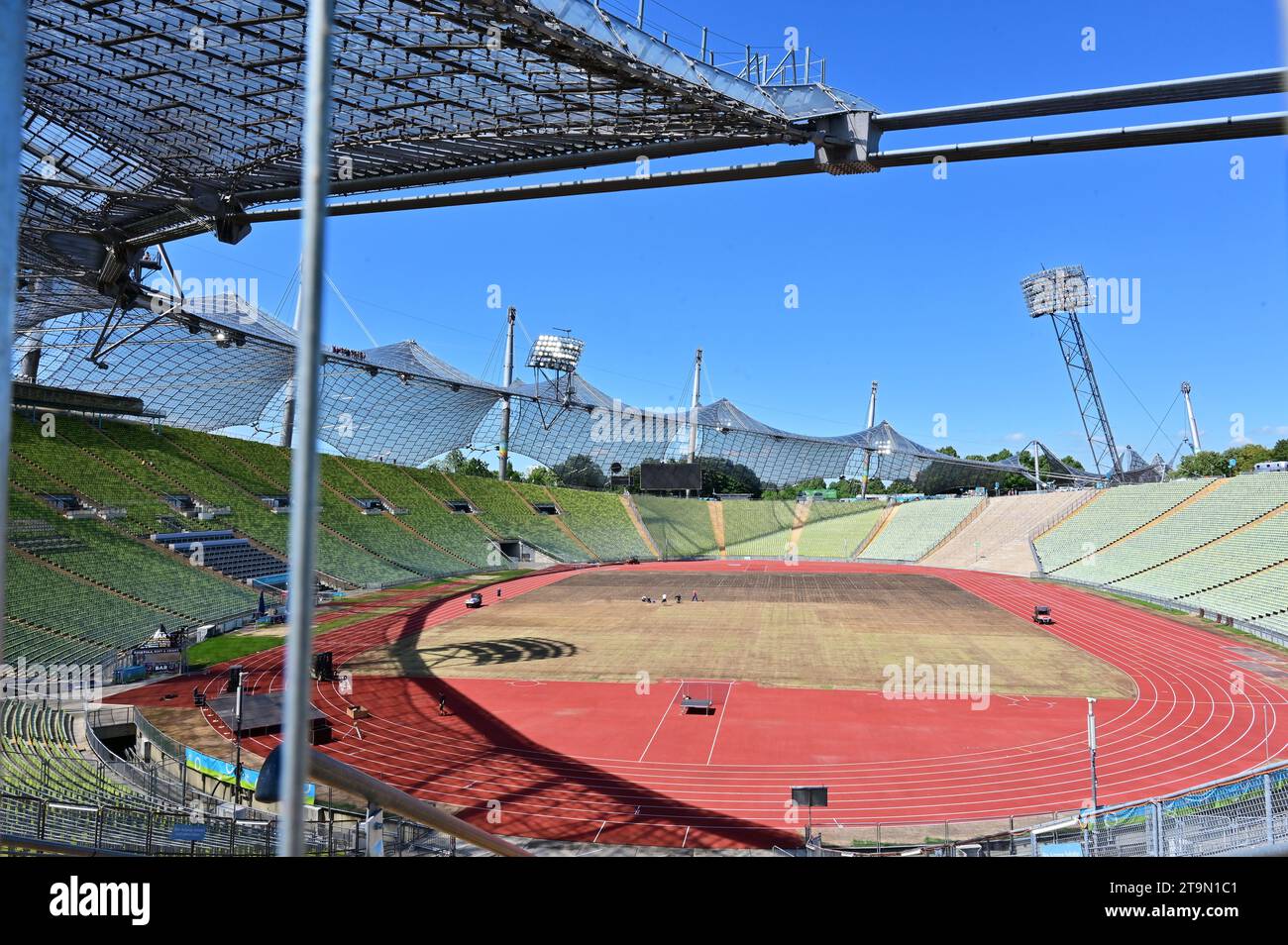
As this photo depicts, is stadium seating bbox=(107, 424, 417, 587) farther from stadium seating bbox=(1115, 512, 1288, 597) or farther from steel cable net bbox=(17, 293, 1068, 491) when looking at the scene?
stadium seating bbox=(1115, 512, 1288, 597)

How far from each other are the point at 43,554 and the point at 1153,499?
72370 millimetres

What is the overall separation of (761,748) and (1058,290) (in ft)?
Answer: 270

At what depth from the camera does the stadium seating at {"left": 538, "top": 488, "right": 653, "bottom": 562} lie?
75.9m

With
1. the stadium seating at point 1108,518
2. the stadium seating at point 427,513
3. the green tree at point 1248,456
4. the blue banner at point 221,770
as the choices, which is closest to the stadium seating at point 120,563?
the blue banner at point 221,770

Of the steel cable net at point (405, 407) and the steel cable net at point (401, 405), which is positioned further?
the steel cable net at point (401, 405)

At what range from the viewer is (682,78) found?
11.7 m

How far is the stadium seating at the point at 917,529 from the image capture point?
247ft

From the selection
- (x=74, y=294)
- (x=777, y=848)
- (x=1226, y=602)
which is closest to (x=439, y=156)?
(x=777, y=848)

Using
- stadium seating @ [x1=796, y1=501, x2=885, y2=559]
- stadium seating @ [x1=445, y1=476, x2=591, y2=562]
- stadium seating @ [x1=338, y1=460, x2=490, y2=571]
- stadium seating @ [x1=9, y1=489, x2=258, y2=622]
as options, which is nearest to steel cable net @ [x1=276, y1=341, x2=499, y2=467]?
stadium seating @ [x1=338, y1=460, x2=490, y2=571]

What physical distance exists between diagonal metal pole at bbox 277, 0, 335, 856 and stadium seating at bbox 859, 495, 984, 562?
76.8 metres

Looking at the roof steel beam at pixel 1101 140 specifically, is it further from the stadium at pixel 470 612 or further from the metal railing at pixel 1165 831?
the metal railing at pixel 1165 831

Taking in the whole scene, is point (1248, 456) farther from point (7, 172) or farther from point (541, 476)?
point (7, 172)

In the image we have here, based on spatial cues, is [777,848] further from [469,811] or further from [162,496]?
[162,496]

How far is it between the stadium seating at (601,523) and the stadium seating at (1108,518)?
1555 inches
